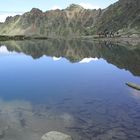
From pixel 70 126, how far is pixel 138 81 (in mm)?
33109

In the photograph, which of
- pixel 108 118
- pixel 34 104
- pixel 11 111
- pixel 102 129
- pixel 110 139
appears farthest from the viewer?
pixel 34 104

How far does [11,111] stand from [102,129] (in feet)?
40.6

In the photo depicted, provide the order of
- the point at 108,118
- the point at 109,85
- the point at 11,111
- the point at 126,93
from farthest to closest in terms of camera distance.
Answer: the point at 109,85, the point at 126,93, the point at 11,111, the point at 108,118

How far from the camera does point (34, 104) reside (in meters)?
42.9

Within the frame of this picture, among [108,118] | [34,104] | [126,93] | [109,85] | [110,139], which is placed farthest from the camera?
[109,85]

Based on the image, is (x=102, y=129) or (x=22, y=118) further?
(x=22, y=118)

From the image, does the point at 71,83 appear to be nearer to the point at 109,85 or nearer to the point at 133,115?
the point at 109,85

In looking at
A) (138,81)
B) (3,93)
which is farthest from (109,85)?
(3,93)

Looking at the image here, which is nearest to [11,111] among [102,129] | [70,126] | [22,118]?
[22,118]

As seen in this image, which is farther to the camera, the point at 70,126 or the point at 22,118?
the point at 22,118

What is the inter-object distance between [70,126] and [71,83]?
96.3 feet

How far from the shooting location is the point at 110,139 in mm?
28578

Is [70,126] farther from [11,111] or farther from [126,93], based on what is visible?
[126,93]

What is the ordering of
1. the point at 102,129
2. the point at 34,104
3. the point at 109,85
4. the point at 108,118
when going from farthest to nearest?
the point at 109,85, the point at 34,104, the point at 108,118, the point at 102,129
